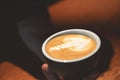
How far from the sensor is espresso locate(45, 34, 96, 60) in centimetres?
57

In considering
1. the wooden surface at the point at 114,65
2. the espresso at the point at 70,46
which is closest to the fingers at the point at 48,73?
the espresso at the point at 70,46

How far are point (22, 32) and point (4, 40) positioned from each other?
0.76 ft

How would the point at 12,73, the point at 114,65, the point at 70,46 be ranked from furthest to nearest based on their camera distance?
the point at 12,73, the point at 114,65, the point at 70,46

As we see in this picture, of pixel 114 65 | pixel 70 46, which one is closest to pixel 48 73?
pixel 70 46

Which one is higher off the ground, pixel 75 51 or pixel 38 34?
pixel 75 51

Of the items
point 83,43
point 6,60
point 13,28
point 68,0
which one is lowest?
point 6,60

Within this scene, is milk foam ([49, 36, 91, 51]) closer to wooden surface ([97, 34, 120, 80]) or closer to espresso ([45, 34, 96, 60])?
espresso ([45, 34, 96, 60])

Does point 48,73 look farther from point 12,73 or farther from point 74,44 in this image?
point 12,73

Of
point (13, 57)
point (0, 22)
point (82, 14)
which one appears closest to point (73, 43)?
point (82, 14)

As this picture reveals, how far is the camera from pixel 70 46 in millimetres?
604

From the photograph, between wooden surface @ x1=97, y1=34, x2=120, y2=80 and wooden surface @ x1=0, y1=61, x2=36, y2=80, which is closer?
wooden surface @ x1=97, y1=34, x2=120, y2=80

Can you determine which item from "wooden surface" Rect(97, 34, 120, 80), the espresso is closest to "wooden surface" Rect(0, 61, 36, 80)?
"wooden surface" Rect(97, 34, 120, 80)

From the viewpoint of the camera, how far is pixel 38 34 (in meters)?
1.18

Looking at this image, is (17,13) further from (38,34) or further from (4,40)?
(38,34)
